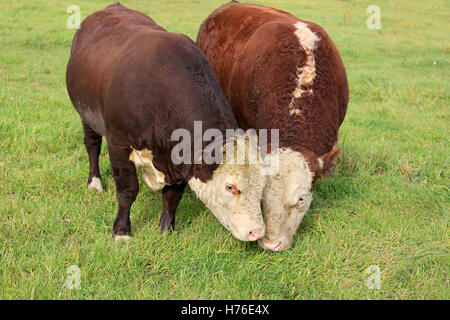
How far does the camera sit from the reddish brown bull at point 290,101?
3.46 meters

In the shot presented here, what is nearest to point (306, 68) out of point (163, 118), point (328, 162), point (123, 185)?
point (328, 162)

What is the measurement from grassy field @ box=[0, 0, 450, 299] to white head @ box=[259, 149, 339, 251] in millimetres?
161

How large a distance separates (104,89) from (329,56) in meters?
1.90

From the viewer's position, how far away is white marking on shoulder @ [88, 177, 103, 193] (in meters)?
4.57

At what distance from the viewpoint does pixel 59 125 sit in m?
5.95

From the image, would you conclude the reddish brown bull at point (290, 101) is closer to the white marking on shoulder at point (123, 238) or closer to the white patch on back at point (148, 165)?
the white patch on back at point (148, 165)

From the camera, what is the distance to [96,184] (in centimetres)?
463

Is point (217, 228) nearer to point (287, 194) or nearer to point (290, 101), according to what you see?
point (287, 194)

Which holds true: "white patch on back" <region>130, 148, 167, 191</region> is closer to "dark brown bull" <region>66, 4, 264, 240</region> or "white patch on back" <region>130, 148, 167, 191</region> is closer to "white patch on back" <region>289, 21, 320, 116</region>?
"dark brown bull" <region>66, 4, 264, 240</region>

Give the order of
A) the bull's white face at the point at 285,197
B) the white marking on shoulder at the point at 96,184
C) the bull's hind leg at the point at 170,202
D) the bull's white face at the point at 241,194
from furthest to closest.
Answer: the white marking on shoulder at the point at 96,184 → the bull's hind leg at the point at 170,202 → the bull's white face at the point at 285,197 → the bull's white face at the point at 241,194

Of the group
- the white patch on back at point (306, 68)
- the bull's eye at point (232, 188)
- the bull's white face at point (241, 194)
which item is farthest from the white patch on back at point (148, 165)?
the white patch on back at point (306, 68)

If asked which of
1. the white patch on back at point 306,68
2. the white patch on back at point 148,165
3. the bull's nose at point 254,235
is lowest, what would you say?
the bull's nose at point 254,235

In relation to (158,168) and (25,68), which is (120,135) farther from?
(25,68)

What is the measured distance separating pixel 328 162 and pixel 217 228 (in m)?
1.05
